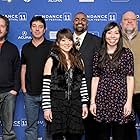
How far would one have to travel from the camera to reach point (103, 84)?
300cm

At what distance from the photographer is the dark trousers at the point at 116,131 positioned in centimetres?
301

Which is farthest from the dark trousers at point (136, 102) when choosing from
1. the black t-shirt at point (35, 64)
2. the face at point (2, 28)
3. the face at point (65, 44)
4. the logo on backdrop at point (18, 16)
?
the logo on backdrop at point (18, 16)

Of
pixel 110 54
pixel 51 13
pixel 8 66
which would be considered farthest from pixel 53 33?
pixel 110 54

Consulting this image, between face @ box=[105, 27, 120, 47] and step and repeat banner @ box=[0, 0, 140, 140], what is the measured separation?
0.99 m

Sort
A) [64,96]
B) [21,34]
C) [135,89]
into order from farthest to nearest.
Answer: [21,34]
[135,89]
[64,96]

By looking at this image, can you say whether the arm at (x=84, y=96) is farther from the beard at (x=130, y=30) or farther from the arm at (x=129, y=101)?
the beard at (x=130, y=30)

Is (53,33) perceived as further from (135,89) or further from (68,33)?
(135,89)

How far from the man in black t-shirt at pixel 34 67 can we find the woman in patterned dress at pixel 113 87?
2.36ft

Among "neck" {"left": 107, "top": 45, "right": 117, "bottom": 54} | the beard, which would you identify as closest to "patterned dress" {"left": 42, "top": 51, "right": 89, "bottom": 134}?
"neck" {"left": 107, "top": 45, "right": 117, "bottom": 54}

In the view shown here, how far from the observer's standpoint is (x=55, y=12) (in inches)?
159

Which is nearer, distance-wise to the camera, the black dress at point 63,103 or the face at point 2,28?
the black dress at point 63,103

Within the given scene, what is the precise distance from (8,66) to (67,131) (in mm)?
963

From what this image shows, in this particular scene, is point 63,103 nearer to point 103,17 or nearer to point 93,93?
point 93,93

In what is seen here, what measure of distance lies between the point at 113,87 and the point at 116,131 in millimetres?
397
